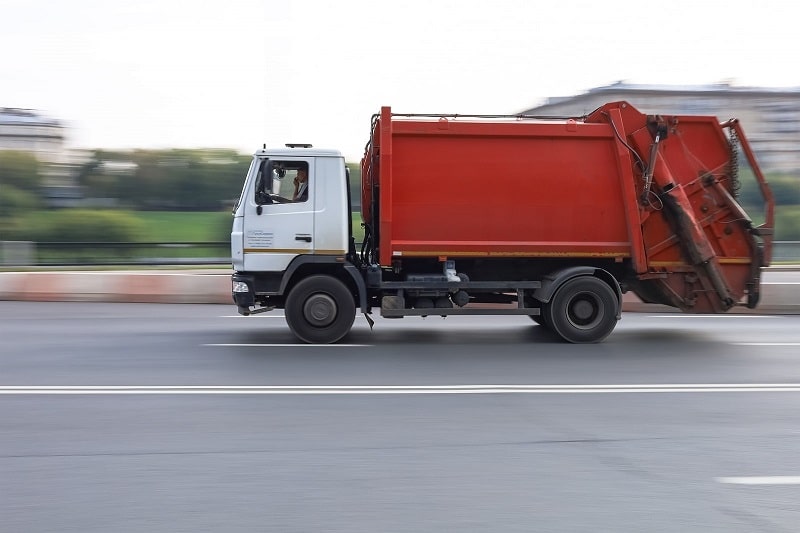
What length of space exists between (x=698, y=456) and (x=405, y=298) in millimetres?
5521

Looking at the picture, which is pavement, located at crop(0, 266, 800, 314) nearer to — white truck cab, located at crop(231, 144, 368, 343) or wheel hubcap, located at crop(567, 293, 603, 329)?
wheel hubcap, located at crop(567, 293, 603, 329)

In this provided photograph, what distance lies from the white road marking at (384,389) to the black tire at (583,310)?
2.71m

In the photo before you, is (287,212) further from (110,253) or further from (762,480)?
(110,253)

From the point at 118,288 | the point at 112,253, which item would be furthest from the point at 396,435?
the point at 112,253

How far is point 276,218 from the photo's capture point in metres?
10.2

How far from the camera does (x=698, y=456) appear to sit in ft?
18.0

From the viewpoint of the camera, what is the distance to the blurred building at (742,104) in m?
79.2

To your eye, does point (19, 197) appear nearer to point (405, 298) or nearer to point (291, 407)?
point (405, 298)

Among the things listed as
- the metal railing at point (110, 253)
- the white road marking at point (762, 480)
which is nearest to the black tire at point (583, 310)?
the white road marking at point (762, 480)

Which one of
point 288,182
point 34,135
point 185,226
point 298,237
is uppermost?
point 34,135

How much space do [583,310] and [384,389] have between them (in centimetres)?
403

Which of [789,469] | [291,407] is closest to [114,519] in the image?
[291,407]

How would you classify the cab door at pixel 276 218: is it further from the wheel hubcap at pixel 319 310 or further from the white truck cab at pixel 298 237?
the wheel hubcap at pixel 319 310

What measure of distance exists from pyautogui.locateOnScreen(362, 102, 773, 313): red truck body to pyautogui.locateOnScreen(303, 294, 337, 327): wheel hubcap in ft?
2.90
